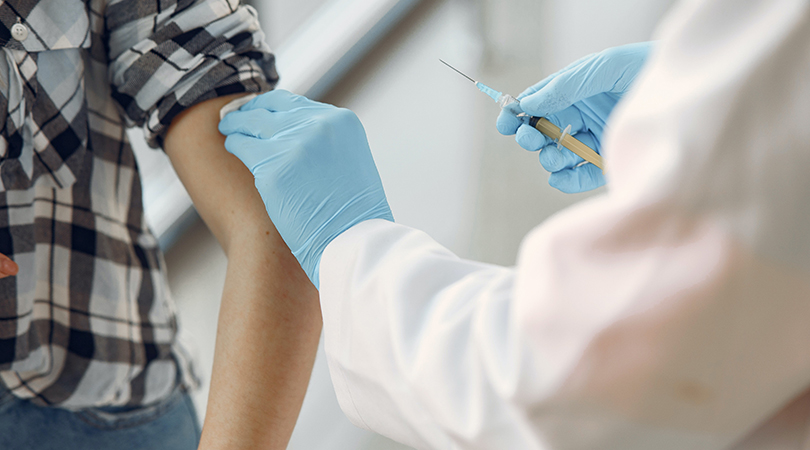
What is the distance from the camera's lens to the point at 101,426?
92 centimetres

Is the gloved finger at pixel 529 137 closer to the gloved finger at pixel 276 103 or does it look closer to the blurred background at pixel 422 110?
the gloved finger at pixel 276 103

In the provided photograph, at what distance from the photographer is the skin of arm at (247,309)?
80cm

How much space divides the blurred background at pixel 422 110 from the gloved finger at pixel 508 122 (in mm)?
1013

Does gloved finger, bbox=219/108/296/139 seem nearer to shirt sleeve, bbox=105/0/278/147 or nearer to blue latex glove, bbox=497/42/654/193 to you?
shirt sleeve, bbox=105/0/278/147

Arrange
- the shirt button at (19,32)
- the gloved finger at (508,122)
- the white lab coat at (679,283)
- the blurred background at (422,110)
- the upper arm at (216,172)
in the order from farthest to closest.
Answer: the blurred background at (422,110) → the gloved finger at (508,122) → the upper arm at (216,172) → the shirt button at (19,32) → the white lab coat at (679,283)

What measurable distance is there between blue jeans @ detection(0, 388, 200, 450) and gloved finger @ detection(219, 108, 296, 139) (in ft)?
1.55

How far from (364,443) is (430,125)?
1330mm

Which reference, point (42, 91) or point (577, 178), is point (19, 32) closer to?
point (42, 91)

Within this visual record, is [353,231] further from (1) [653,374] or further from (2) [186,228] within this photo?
(2) [186,228]

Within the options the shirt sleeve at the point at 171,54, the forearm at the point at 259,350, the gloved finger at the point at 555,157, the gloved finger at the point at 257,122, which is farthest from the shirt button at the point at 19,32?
the gloved finger at the point at 555,157

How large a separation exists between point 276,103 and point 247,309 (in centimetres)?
30

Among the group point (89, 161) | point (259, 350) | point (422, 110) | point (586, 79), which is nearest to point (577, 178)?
point (586, 79)

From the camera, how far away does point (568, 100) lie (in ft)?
3.07

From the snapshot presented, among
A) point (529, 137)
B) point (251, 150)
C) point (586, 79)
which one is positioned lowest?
point (251, 150)
